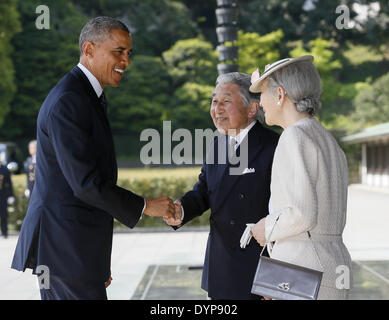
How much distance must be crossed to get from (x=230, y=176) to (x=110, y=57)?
43.8 inches

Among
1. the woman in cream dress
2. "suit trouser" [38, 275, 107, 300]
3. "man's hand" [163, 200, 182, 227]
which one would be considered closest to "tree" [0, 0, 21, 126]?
"man's hand" [163, 200, 182, 227]

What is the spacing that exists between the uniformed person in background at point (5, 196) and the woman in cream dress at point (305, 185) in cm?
1067

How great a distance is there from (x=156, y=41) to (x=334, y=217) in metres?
48.7

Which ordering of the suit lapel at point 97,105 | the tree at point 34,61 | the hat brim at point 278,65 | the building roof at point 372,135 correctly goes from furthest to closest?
the tree at point 34,61
the building roof at point 372,135
the suit lapel at point 97,105
the hat brim at point 278,65

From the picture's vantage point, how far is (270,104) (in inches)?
110

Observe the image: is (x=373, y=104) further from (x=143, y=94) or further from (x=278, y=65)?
(x=278, y=65)

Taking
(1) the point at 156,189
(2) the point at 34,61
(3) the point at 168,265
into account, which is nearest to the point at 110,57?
(3) the point at 168,265

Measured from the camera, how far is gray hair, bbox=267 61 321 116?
2721 mm

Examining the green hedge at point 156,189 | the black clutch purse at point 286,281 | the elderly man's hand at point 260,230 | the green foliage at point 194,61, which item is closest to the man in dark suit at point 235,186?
the elderly man's hand at point 260,230

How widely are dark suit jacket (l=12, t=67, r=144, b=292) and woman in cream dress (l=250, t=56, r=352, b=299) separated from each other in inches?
32.9

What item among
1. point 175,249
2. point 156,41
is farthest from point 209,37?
point 175,249

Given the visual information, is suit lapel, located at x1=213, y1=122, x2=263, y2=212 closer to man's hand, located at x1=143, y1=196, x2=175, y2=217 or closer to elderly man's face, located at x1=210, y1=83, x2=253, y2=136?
elderly man's face, located at x1=210, y1=83, x2=253, y2=136

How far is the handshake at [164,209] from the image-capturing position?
326 cm

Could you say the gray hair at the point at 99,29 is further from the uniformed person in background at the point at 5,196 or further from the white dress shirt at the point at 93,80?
the uniformed person in background at the point at 5,196
